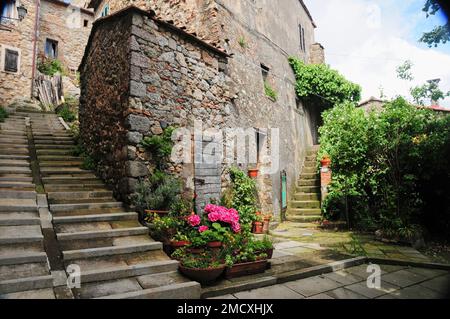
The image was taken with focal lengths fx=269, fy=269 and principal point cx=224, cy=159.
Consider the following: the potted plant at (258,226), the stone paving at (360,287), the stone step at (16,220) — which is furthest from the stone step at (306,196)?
the stone step at (16,220)

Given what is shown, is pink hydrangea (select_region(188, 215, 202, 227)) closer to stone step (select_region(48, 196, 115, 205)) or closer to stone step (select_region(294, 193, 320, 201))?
stone step (select_region(48, 196, 115, 205))

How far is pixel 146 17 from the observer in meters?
4.75

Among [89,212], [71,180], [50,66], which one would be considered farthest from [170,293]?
[50,66]

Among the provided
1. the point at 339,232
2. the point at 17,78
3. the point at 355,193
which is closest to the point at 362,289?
the point at 339,232

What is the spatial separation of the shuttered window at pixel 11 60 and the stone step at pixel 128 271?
15.5m

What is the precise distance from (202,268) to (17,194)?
10.6 ft

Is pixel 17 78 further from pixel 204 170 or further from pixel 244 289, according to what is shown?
pixel 244 289

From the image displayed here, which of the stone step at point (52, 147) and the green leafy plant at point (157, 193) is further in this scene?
the stone step at point (52, 147)

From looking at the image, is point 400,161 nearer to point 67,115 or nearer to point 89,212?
point 89,212

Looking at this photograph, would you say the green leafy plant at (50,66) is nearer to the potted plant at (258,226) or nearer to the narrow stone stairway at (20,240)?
the narrow stone stairway at (20,240)

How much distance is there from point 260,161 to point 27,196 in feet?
19.7

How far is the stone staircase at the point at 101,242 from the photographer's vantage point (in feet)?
9.55

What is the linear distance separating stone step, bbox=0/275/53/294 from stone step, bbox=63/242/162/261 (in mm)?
451

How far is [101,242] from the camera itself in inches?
142
